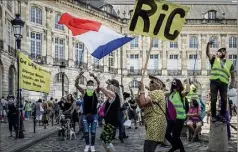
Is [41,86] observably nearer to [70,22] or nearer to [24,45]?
[70,22]

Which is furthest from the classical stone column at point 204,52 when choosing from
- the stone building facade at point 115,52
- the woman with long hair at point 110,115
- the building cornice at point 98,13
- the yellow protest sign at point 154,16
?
the yellow protest sign at point 154,16

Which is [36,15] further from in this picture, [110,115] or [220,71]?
[220,71]

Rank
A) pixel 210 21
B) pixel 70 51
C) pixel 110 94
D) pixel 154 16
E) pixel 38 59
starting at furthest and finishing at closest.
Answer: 1. pixel 210 21
2. pixel 70 51
3. pixel 38 59
4. pixel 110 94
5. pixel 154 16

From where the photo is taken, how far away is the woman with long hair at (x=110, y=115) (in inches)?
347

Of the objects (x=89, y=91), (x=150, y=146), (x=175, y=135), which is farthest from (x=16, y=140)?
(x=150, y=146)

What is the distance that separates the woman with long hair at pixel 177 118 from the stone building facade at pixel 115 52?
23.3 meters

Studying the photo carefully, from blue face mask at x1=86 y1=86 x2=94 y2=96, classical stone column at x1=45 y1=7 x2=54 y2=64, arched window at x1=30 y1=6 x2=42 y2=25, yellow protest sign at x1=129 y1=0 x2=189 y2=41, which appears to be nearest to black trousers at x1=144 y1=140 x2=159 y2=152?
yellow protest sign at x1=129 y1=0 x2=189 y2=41

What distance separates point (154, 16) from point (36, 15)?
115ft

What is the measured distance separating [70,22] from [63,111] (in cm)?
389

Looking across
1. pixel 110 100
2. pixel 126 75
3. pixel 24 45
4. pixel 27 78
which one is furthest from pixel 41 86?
pixel 126 75

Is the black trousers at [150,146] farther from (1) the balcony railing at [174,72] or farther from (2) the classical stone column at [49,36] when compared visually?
(1) the balcony railing at [174,72]

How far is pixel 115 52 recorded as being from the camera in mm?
54344

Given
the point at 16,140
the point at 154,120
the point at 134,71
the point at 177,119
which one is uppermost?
the point at 134,71

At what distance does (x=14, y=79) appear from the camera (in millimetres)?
33750
